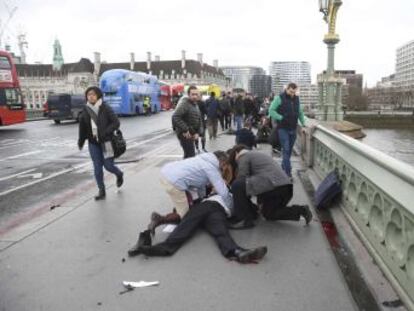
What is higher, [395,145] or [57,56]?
[57,56]

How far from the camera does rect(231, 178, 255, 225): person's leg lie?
5086 mm

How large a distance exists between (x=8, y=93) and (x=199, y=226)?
67.9 ft

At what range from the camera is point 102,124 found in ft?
22.5

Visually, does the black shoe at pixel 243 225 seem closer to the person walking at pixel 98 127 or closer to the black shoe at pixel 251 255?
the black shoe at pixel 251 255

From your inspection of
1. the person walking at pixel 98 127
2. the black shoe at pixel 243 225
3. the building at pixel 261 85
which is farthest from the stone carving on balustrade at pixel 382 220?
the building at pixel 261 85

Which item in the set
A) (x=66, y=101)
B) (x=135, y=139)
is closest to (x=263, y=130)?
(x=135, y=139)

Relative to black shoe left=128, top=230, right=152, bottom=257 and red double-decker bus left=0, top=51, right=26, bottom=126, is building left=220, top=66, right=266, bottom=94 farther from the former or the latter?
black shoe left=128, top=230, right=152, bottom=257

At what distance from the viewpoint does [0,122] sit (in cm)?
2248

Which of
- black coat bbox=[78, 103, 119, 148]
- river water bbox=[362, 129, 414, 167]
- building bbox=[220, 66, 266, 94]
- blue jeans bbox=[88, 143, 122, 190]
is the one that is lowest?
river water bbox=[362, 129, 414, 167]

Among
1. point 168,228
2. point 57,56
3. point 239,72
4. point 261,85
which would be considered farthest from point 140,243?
point 239,72

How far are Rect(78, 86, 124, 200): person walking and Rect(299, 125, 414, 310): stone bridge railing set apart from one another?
3.50 metres

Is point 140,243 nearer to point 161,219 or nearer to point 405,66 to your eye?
point 161,219

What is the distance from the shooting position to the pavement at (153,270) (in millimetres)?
3432

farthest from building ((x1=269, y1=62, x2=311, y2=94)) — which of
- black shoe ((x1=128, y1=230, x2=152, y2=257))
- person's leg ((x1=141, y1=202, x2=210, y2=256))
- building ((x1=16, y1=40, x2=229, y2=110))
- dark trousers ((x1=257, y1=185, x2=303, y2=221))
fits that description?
black shoe ((x1=128, y1=230, x2=152, y2=257))
